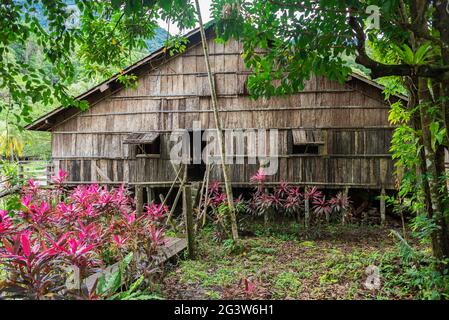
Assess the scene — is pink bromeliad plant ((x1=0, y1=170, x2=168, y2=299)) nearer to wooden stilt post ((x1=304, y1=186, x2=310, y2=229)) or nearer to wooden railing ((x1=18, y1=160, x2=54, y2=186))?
wooden railing ((x1=18, y1=160, x2=54, y2=186))

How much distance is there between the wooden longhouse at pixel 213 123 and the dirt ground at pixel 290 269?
7.75ft

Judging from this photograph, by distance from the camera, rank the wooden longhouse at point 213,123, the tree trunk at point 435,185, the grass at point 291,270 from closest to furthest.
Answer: the tree trunk at point 435,185
the grass at point 291,270
the wooden longhouse at point 213,123

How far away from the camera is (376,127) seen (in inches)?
365

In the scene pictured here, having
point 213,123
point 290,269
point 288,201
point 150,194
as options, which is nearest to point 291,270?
point 290,269

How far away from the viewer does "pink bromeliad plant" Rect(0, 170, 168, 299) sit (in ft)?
7.59

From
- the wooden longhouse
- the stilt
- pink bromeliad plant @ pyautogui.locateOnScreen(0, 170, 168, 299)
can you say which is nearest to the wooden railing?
pink bromeliad plant @ pyautogui.locateOnScreen(0, 170, 168, 299)

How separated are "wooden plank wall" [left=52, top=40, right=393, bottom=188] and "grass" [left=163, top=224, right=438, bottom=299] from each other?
231 centimetres

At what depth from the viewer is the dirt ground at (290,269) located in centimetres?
420

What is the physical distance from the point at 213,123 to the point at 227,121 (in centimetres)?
47

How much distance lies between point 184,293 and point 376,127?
776cm

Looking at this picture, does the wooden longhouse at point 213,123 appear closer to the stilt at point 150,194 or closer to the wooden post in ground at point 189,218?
the stilt at point 150,194

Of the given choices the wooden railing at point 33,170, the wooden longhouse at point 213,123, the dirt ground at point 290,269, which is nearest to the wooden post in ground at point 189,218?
the dirt ground at point 290,269

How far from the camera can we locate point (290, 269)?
18.3 feet
